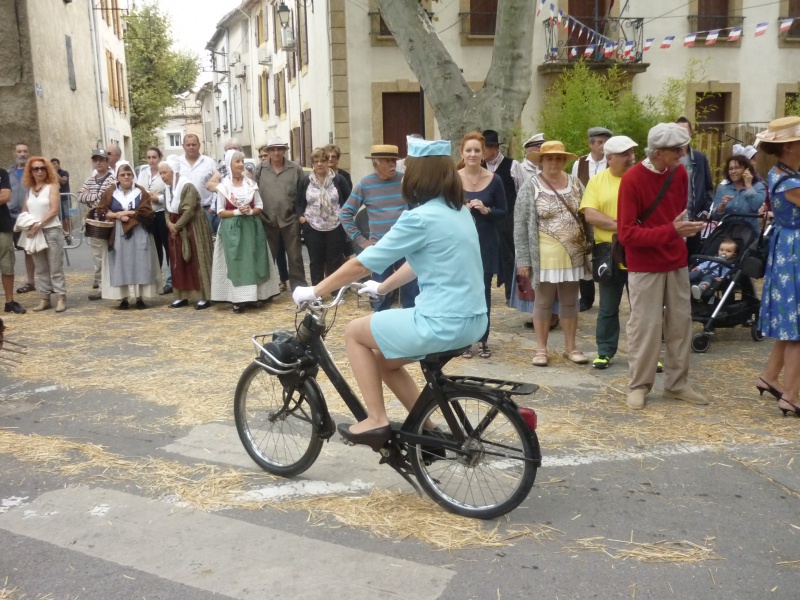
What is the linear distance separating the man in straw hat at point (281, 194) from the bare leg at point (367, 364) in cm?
675

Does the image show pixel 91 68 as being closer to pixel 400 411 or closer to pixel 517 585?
pixel 400 411

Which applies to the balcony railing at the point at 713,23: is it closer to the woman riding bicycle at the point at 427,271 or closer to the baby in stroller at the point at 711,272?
the baby in stroller at the point at 711,272

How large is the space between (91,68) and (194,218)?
70.3 ft

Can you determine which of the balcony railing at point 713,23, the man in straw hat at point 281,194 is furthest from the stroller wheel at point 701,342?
the balcony railing at point 713,23

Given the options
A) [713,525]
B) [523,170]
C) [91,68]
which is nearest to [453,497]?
[713,525]

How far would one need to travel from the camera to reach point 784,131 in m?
5.54

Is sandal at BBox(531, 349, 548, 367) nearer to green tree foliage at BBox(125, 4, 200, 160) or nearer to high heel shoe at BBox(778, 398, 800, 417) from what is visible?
high heel shoe at BBox(778, 398, 800, 417)

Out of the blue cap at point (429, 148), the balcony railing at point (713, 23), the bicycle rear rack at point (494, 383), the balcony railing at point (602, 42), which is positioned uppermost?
the balcony railing at point (713, 23)

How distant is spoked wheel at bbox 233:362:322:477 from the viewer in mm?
4773

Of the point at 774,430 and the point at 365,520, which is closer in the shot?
the point at 365,520

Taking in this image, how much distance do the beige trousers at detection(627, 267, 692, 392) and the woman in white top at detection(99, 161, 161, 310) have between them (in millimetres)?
6612

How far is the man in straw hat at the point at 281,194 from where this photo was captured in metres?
10.9

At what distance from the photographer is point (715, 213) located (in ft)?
32.7

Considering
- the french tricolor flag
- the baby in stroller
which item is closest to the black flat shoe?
the baby in stroller
